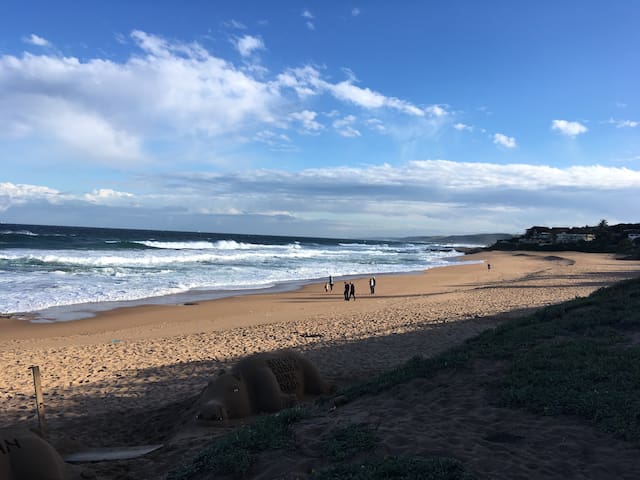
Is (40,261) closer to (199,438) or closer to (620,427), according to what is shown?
(199,438)

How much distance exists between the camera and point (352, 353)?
1051 cm

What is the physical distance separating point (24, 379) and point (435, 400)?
8263mm

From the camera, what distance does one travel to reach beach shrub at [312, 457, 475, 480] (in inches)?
131

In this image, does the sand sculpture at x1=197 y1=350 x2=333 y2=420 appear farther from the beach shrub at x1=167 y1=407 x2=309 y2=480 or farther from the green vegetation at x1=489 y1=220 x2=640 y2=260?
the green vegetation at x1=489 y1=220 x2=640 y2=260

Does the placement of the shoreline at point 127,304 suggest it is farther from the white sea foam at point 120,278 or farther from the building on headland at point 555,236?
the building on headland at point 555,236

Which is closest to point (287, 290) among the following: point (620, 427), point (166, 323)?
point (166, 323)

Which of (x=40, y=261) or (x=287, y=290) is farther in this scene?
(x=40, y=261)

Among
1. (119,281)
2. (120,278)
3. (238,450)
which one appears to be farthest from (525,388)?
(120,278)

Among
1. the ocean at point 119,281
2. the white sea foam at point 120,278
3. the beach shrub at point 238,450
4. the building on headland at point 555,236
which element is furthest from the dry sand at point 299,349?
the building on headland at point 555,236

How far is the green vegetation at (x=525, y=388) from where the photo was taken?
370 cm

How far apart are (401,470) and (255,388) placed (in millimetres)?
3546

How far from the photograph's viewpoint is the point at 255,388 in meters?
6.60

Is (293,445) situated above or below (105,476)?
above

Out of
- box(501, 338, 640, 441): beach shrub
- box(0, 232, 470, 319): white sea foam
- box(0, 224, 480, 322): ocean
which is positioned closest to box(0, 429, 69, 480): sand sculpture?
box(501, 338, 640, 441): beach shrub
